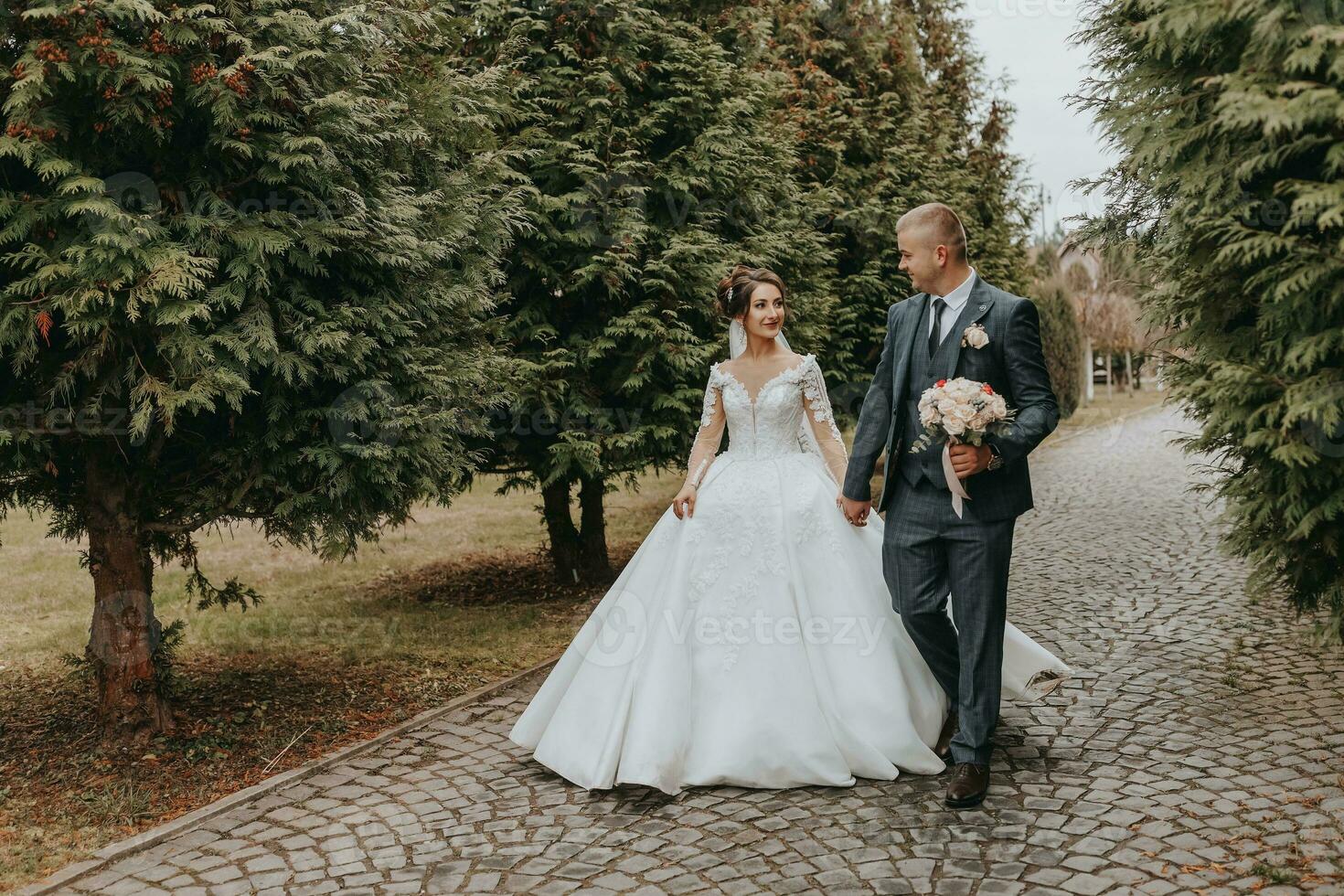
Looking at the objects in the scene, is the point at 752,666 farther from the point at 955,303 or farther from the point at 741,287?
the point at 741,287

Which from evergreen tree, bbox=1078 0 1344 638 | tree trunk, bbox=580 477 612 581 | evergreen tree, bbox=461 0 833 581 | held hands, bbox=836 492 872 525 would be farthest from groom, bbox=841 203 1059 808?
tree trunk, bbox=580 477 612 581

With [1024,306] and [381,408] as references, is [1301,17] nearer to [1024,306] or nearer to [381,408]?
[1024,306]

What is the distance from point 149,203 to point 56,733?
A: 10.5ft

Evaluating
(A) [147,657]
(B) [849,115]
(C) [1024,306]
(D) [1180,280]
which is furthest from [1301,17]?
(B) [849,115]

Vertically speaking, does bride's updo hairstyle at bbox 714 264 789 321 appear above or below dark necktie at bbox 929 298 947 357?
above

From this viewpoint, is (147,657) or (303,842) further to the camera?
(147,657)

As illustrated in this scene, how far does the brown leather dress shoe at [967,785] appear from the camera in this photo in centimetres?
443

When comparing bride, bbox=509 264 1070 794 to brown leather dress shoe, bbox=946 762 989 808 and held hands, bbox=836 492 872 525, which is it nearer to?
held hands, bbox=836 492 872 525

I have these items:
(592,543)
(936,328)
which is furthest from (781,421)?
(592,543)

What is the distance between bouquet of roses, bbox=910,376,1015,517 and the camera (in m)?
4.29

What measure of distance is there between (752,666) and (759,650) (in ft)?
0.29

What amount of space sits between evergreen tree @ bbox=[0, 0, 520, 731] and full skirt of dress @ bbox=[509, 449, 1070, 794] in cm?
147

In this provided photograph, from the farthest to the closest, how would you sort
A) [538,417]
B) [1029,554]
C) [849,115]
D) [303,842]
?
[849,115]
[1029,554]
[538,417]
[303,842]

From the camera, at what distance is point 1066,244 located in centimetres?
494
